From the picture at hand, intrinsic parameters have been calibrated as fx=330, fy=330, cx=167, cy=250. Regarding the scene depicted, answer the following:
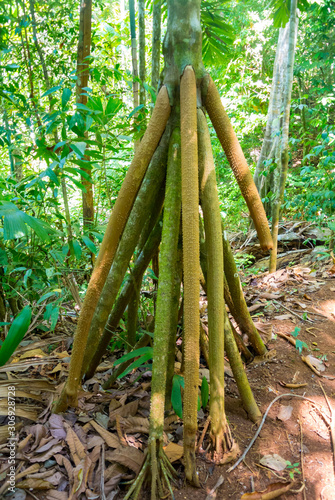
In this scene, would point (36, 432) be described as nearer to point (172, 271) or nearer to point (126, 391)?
point (126, 391)

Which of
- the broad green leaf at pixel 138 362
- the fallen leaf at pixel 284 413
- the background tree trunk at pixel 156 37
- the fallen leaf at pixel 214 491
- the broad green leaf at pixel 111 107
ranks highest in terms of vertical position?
the background tree trunk at pixel 156 37

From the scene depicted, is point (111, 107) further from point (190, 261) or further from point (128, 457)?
point (128, 457)

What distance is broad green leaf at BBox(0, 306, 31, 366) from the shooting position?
4.70 ft

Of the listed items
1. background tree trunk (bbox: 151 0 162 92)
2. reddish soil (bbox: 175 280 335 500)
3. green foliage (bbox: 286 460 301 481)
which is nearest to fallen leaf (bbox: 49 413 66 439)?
reddish soil (bbox: 175 280 335 500)

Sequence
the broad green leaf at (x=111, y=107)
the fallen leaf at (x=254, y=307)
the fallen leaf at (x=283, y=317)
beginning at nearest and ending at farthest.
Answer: the broad green leaf at (x=111, y=107)
the fallen leaf at (x=283, y=317)
the fallen leaf at (x=254, y=307)

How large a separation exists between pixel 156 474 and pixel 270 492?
534 mm

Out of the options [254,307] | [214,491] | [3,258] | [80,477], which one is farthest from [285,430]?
[3,258]

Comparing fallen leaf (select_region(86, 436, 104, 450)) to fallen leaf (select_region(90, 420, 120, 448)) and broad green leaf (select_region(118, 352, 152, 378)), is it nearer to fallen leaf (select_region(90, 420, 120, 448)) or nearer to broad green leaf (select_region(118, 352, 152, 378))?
fallen leaf (select_region(90, 420, 120, 448))

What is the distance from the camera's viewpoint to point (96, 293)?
1.87m

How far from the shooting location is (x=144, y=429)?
6.01ft

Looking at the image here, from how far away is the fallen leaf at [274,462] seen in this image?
163 cm

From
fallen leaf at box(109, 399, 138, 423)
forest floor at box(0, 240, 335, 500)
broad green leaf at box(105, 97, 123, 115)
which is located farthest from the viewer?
broad green leaf at box(105, 97, 123, 115)

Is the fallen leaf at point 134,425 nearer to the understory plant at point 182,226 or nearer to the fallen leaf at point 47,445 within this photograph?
the understory plant at point 182,226

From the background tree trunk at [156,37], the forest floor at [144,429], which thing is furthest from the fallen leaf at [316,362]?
the background tree trunk at [156,37]
